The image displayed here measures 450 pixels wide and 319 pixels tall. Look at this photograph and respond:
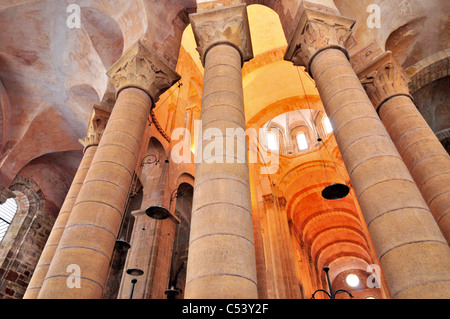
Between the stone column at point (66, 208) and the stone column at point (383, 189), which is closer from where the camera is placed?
the stone column at point (383, 189)

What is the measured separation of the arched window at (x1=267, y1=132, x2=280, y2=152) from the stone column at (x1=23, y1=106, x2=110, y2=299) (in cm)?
1138

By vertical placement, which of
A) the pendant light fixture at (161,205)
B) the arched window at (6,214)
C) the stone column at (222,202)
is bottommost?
the stone column at (222,202)

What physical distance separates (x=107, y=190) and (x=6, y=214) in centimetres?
1022

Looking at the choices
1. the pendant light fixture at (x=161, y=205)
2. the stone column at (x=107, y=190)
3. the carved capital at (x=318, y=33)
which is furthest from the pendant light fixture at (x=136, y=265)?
the carved capital at (x=318, y=33)

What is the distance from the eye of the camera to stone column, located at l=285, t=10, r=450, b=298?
2.90 metres

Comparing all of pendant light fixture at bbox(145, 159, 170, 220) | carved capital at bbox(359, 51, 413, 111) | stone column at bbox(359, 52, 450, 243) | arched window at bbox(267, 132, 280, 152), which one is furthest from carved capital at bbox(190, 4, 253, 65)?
arched window at bbox(267, 132, 280, 152)

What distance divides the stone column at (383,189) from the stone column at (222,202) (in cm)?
137

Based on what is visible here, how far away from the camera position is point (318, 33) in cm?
580

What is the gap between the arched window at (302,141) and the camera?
18.0 meters

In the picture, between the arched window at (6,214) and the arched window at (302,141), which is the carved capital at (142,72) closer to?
the arched window at (6,214)

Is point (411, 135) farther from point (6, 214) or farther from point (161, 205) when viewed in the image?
point (6, 214)

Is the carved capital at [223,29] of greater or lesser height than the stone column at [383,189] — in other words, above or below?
above
